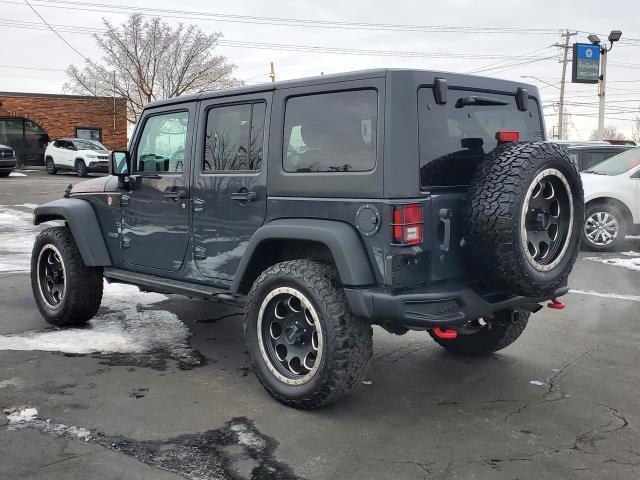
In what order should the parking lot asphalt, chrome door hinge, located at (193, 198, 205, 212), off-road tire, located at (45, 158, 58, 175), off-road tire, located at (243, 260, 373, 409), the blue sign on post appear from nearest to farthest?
the parking lot asphalt < off-road tire, located at (243, 260, 373, 409) < chrome door hinge, located at (193, 198, 205, 212) < off-road tire, located at (45, 158, 58, 175) < the blue sign on post

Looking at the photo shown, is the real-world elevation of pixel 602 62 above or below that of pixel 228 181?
above

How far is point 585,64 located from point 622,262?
25370mm

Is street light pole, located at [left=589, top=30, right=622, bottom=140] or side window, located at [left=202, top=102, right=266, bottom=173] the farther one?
street light pole, located at [left=589, top=30, right=622, bottom=140]

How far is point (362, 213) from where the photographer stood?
3529mm

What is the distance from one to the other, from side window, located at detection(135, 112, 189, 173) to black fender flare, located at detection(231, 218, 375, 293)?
131 cm

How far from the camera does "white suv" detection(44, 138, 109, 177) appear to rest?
27594 millimetres

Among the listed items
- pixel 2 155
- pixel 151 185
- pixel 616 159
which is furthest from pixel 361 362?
pixel 2 155

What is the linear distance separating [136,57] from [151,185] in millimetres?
37523

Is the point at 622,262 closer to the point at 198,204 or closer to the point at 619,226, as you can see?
the point at 619,226

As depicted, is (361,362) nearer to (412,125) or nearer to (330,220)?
(330,220)

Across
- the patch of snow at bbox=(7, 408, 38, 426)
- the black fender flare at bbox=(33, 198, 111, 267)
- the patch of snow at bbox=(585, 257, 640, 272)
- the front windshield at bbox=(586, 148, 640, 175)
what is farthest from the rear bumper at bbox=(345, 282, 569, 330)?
the front windshield at bbox=(586, 148, 640, 175)

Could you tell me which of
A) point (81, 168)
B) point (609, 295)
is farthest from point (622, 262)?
point (81, 168)

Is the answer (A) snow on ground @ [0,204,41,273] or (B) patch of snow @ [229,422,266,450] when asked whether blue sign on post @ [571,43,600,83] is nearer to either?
(A) snow on ground @ [0,204,41,273]

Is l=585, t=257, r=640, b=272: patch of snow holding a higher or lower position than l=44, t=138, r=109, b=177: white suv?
lower
